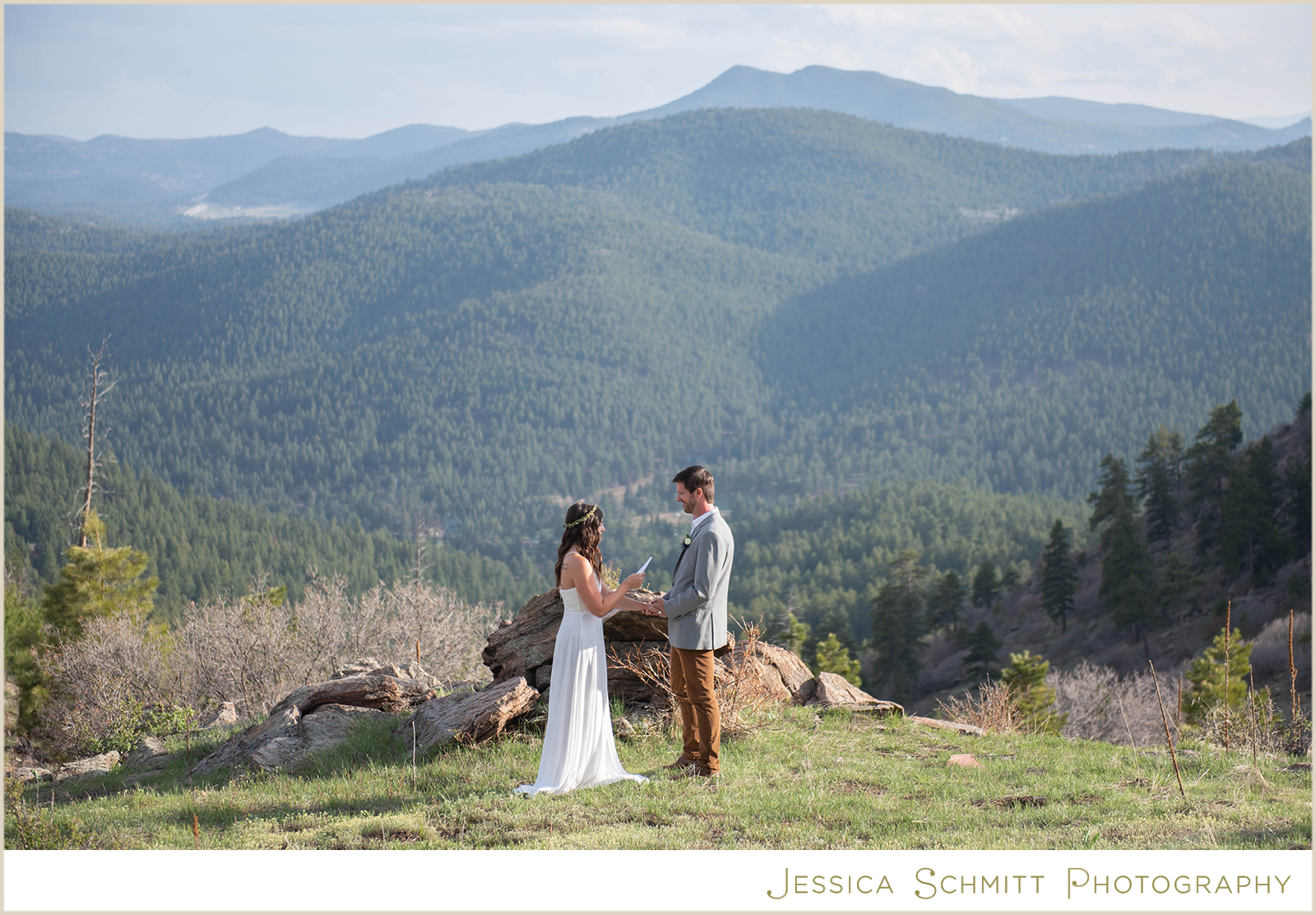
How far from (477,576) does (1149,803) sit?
109356 millimetres

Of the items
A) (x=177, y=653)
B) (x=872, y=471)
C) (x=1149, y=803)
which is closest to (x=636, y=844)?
(x=1149, y=803)

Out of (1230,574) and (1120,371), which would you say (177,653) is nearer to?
(1230,574)

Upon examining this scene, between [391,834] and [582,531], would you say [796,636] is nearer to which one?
[582,531]

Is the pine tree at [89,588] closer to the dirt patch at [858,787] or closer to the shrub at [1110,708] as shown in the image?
the shrub at [1110,708]

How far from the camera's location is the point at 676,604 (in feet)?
22.6

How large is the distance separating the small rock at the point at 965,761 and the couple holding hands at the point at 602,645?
239 cm

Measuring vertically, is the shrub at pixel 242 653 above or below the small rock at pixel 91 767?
below

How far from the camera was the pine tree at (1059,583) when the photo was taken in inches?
2052

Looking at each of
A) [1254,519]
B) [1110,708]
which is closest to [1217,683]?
[1110,708]

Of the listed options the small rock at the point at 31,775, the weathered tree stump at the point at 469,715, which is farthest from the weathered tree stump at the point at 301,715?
the small rock at the point at 31,775

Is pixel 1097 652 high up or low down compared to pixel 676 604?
down

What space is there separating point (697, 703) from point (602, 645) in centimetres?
88

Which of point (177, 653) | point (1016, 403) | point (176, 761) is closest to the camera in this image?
point (176, 761)

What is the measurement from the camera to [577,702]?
7.43 m
